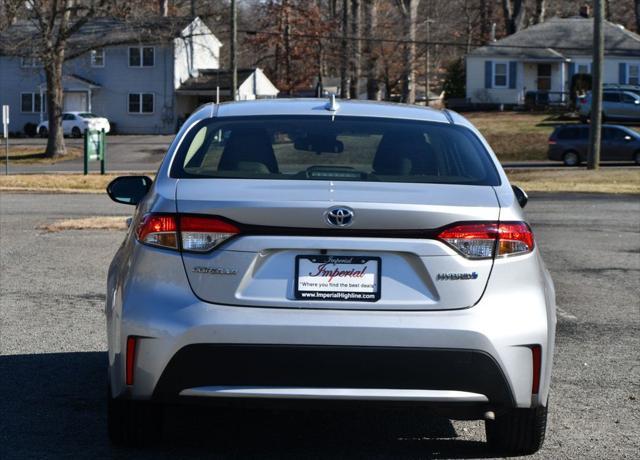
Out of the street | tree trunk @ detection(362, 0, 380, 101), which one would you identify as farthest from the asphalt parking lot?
tree trunk @ detection(362, 0, 380, 101)

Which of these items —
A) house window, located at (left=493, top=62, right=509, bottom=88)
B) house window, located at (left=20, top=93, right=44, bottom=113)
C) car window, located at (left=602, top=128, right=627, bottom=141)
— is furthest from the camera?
house window, located at (left=20, top=93, right=44, bottom=113)

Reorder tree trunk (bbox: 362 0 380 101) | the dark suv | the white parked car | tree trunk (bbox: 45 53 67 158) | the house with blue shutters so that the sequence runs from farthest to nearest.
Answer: the house with blue shutters → tree trunk (bbox: 362 0 380 101) → the white parked car → tree trunk (bbox: 45 53 67 158) → the dark suv

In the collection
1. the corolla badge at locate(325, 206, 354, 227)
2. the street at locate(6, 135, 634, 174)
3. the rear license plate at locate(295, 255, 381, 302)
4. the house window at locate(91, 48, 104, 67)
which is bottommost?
the street at locate(6, 135, 634, 174)

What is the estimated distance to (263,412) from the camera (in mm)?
6473

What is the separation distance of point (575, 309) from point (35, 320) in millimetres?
4592

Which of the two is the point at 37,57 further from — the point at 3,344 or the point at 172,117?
the point at 3,344

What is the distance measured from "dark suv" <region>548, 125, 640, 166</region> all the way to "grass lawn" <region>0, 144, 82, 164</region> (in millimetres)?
21443

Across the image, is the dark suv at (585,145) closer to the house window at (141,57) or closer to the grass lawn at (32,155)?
the grass lawn at (32,155)

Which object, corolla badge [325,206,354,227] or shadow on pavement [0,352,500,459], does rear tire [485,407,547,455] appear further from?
corolla badge [325,206,354,227]

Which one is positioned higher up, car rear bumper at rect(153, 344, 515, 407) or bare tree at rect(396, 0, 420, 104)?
bare tree at rect(396, 0, 420, 104)

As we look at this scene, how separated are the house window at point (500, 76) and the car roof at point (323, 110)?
6703 cm

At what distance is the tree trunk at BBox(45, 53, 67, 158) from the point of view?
4856 cm

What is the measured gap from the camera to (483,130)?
57.6 metres

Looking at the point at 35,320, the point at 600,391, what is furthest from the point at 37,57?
the point at 600,391
